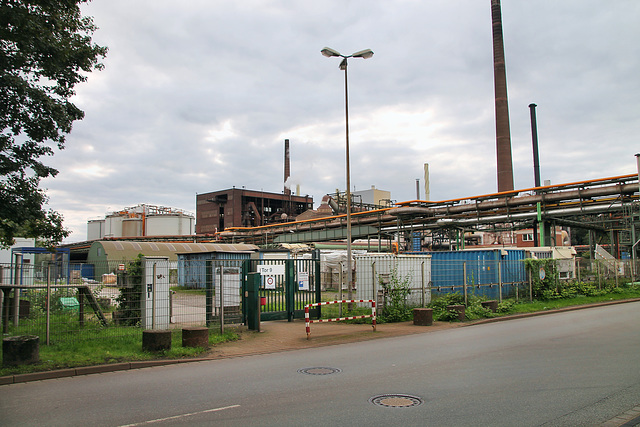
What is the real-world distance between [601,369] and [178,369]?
786 cm

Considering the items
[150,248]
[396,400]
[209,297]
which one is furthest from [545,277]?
[150,248]

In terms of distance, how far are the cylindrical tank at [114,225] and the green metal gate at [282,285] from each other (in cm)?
8285

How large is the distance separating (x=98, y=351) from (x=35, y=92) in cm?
805

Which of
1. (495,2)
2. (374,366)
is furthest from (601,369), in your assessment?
(495,2)

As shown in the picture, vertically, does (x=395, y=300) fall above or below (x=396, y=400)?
above

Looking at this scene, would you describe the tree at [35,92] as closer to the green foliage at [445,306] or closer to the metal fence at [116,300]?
the metal fence at [116,300]

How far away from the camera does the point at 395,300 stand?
17.5 m

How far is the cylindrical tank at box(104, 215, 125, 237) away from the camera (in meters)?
91.2

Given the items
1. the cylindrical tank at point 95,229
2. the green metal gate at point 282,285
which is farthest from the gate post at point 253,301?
the cylindrical tank at point 95,229

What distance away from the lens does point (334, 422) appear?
222 inches

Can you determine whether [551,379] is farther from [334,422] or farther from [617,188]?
[617,188]

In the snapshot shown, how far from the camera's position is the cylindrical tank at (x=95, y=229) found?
320ft

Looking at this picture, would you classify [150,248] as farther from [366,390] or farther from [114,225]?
[114,225]

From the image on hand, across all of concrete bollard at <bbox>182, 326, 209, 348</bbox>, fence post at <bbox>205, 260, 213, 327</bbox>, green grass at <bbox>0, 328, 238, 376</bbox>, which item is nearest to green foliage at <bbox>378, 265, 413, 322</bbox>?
fence post at <bbox>205, 260, 213, 327</bbox>
